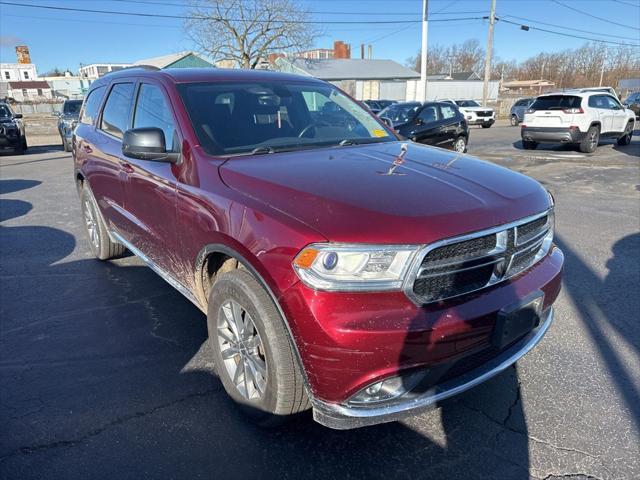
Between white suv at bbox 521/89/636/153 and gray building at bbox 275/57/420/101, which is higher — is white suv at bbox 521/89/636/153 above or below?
below

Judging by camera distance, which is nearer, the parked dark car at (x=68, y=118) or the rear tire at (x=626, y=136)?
the parked dark car at (x=68, y=118)

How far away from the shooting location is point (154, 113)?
10.9ft

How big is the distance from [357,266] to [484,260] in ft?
2.12

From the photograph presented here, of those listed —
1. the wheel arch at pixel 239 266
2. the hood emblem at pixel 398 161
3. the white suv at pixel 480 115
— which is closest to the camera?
the wheel arch at pixel 239 266

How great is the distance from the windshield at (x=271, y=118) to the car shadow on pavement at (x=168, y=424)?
150cm

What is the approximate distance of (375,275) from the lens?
6.34 ft

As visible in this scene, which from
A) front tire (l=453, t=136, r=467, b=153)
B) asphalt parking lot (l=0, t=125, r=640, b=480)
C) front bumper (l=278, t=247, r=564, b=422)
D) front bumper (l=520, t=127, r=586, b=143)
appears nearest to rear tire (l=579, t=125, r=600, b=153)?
front bumper (l=520, t=127, r=586, b=143)

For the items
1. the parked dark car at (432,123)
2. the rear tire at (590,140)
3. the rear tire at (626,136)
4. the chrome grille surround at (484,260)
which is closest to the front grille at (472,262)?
the chrome grille surround at (484,260)

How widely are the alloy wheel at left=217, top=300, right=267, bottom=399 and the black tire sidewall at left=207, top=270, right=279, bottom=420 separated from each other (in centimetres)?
3

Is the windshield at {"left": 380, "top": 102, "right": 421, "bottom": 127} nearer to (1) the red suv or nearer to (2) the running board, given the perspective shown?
(2) the running board

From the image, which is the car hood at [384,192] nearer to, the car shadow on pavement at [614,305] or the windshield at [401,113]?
the car shadow on pavement at [614,305]

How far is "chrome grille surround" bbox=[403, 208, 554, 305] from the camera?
1.95 m

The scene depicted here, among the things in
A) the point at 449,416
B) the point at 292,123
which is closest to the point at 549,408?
the point at 449,416

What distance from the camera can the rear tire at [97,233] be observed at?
480 cm
